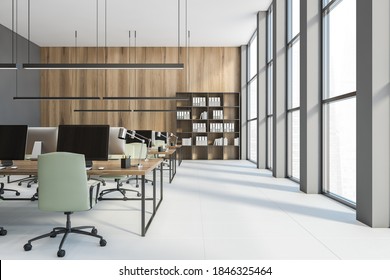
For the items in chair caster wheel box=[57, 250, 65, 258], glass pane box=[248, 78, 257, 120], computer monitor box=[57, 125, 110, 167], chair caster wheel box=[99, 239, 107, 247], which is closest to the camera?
chair caster wheel box=[57, 250, 65, 258]

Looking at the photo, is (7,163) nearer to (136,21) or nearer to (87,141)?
(87,141)

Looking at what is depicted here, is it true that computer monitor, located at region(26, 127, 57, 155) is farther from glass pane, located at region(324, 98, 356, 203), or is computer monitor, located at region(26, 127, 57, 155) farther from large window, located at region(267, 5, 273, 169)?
large window, located at region(267, 5, 273, 169)

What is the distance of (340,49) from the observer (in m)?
5.11

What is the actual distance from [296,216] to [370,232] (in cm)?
87

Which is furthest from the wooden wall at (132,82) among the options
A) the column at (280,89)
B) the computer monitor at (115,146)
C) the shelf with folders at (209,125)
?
the computer monitor at (115,146)

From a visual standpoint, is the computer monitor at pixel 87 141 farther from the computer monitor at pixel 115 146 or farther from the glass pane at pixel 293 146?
the glass pane at pixel 293 146

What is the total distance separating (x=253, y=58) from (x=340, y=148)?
651cm

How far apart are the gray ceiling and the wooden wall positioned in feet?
1.21

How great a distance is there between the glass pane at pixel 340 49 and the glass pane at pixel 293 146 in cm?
151

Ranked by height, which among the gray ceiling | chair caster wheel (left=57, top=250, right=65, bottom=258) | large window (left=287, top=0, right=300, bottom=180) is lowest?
chair caster wheel (left=57, top=250, right=65, bottom=258)

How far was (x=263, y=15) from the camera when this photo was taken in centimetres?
904

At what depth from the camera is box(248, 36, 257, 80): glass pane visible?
1080 cm

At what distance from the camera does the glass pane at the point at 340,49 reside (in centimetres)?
473

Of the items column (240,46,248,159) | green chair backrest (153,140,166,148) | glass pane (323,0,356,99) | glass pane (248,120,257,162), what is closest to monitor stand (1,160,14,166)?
glass pane (323,0,356,99)
